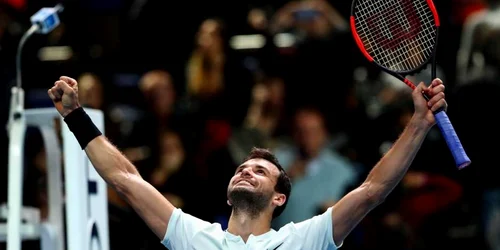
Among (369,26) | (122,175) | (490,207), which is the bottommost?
(490,207)

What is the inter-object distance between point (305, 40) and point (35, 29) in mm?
3258

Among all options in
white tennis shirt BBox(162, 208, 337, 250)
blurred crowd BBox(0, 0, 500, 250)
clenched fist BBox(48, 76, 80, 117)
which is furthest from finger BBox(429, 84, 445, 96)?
blurred crowd BBox(0, 0, 500, 250)

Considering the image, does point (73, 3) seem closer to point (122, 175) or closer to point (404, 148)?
point (122, 175)

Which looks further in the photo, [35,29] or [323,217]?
[35,29]

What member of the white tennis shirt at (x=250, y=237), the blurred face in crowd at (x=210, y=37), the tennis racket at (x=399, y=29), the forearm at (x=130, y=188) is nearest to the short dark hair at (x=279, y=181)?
the white tennis shirt at (x=250, y=237)

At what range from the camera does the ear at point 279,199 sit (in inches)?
242

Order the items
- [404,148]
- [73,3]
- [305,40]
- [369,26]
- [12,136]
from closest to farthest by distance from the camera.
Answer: [404,148], [369,26], [12,136], [305,40], [73,3]

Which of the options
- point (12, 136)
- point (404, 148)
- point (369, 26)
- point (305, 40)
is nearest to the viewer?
point (404, 148)

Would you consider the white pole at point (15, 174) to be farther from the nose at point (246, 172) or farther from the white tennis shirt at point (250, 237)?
the nose at point (246, 172)

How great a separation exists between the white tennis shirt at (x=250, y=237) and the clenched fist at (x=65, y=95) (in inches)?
29.9

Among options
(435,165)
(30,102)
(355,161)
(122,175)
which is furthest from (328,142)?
(122,175)

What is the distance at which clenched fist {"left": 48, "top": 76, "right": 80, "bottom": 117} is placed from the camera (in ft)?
18.8

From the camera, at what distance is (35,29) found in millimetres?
6637

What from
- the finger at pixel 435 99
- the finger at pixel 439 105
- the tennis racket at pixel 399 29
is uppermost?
the tennis racket at pixel 399 29
